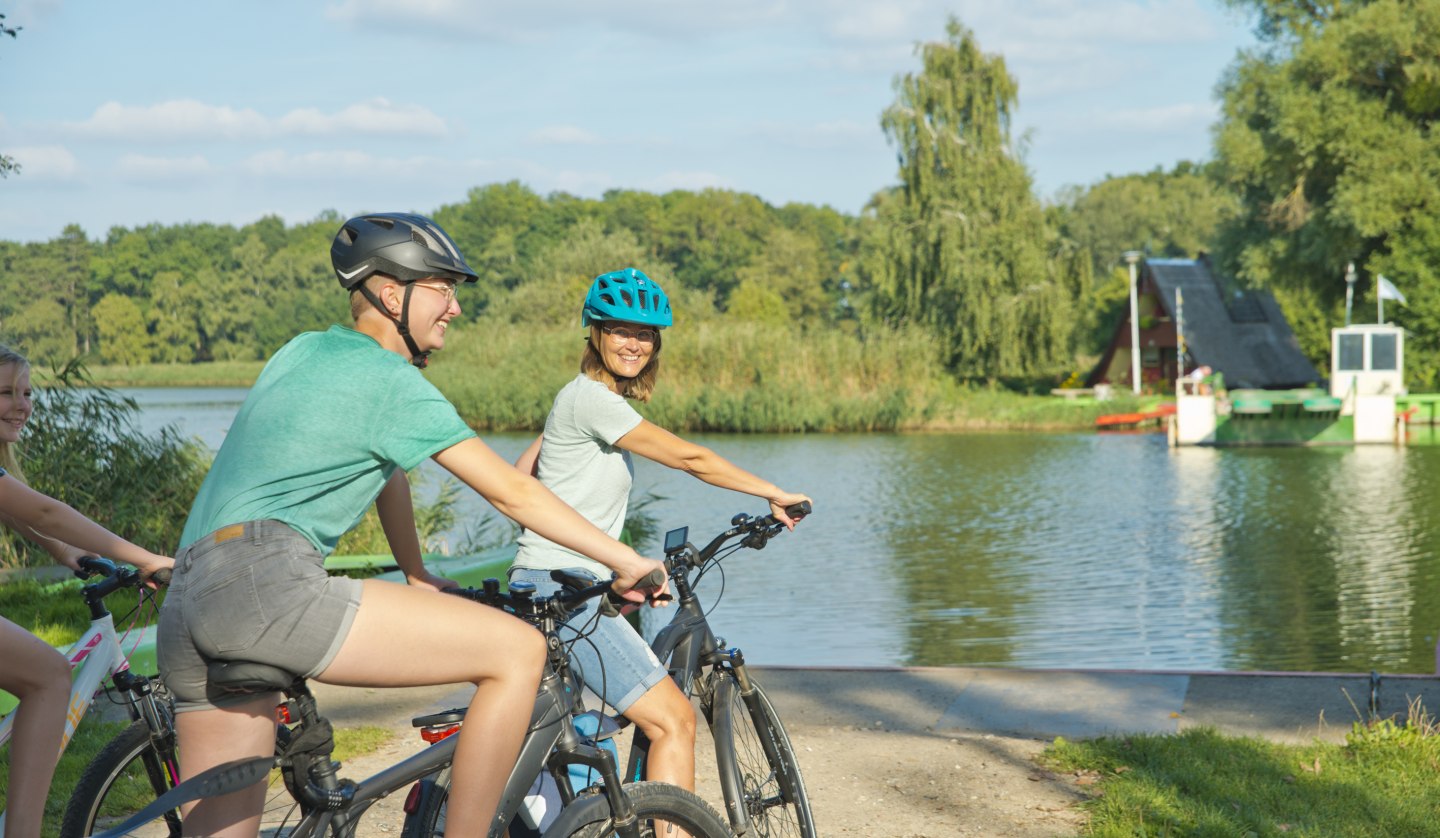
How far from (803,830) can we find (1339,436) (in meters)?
35.4

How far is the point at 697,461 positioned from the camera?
168 inches

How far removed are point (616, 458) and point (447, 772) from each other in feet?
4.33

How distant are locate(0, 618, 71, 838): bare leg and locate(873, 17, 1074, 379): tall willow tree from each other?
45.2 metres

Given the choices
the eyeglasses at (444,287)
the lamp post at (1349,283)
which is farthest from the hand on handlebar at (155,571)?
the lamp post at (1349,283)

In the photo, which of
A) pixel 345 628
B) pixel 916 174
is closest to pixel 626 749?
pixel 345 628

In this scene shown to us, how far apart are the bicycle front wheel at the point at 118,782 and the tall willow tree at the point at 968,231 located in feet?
148

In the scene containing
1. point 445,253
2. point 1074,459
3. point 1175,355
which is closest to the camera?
point 445,253

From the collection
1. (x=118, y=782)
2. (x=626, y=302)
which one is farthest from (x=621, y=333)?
(x=118, y=782)

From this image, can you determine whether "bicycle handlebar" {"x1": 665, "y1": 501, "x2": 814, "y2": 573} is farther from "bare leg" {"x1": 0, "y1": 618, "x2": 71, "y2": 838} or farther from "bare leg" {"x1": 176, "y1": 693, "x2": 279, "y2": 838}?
"bare leg" {"x1": 0, "y1": 618, "x2": 71, "y2": 838}

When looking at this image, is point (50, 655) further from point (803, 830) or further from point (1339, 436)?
point (1339, 436)

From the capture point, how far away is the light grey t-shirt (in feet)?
13.7

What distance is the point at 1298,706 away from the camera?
6.80 m

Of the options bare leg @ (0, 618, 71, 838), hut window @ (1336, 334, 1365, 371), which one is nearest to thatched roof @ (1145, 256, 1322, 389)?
hut window @ (1336, 334, 1365, 371)

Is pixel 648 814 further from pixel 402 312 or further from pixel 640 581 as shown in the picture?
pixel 402 312
